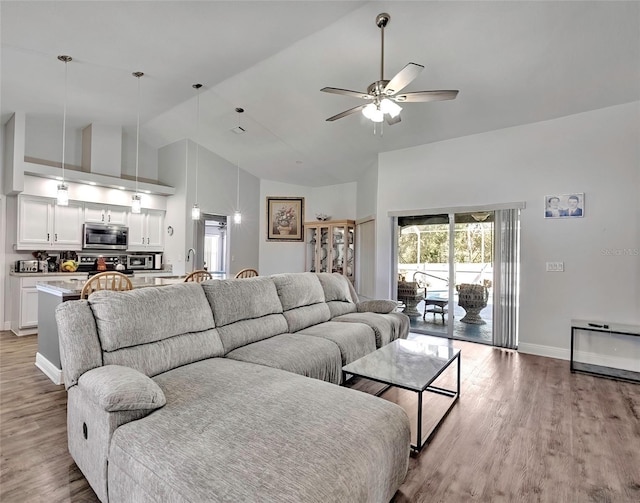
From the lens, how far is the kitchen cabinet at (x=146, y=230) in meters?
6.06

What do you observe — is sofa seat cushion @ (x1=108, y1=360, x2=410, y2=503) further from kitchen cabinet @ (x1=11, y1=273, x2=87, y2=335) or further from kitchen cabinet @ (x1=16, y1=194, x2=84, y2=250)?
kitchen cabinet @ (x1=16, y1=194, x2=84, y2=250)

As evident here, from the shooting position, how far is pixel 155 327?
2072mm

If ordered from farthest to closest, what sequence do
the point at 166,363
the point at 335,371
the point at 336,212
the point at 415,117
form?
the point at 336,212 < the point at 415,117 < the point at 335,371 < the point at 166,363

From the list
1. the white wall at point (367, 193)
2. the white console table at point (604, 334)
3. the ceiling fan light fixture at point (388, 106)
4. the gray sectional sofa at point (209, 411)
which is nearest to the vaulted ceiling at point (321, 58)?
the white wall at point (367, 193)

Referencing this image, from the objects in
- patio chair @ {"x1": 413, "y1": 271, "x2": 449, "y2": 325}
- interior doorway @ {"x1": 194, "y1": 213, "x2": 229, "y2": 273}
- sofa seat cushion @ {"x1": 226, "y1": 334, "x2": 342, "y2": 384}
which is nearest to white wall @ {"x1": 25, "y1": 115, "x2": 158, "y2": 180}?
interior doorway @ {"x1": 194, "y1": 213, "x2": 229, "y2": 273}

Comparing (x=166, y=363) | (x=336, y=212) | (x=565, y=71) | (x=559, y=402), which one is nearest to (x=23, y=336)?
(x=166, y=363)

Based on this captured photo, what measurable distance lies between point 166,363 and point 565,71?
4.37m

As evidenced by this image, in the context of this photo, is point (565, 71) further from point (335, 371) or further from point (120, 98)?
point (120, 98)

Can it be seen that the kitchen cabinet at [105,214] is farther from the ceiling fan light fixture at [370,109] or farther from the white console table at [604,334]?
the white console table at [604,334]

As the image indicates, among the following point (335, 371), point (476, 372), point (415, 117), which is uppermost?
point (415, 117)

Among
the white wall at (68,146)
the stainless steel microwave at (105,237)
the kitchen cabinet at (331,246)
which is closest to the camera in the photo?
the white wall at (68,146)

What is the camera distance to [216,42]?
3.39 metres

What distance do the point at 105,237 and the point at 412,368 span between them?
5495 millimetres

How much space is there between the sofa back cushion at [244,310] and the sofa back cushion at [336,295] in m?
0.95
